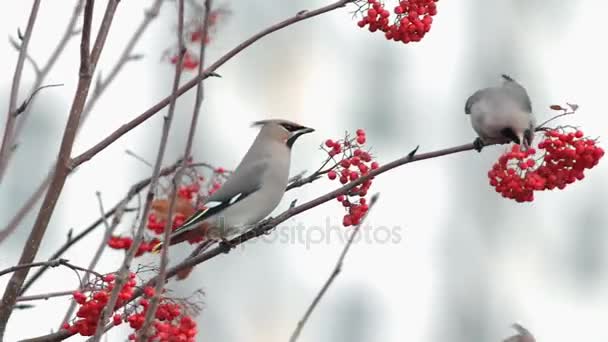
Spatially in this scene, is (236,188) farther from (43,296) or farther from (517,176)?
(43,296)

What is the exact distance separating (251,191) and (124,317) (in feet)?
6.61

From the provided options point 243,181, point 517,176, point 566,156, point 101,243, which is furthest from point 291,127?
point 101,243

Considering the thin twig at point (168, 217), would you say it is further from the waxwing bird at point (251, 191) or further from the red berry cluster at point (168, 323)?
the waxwing bird at point (251, 191)

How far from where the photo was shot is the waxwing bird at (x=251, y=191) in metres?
4.60

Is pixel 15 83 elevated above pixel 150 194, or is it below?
above

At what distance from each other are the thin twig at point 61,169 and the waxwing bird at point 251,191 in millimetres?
1374

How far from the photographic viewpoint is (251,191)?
5.11 meters

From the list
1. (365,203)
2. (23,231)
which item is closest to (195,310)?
(365,203)

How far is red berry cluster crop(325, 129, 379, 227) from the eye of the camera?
386 centimetres

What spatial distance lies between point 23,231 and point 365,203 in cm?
905

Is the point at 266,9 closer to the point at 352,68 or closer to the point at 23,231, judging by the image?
the point at 352,68

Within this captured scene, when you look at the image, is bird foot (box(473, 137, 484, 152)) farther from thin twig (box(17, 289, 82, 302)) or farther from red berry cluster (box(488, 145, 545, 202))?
thin twig (box(17, 289, 82, 302))

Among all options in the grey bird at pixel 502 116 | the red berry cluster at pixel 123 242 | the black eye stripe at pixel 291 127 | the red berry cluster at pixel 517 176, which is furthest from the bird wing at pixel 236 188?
the red berry cluster at pixel 517 176

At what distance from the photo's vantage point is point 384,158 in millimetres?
14797
